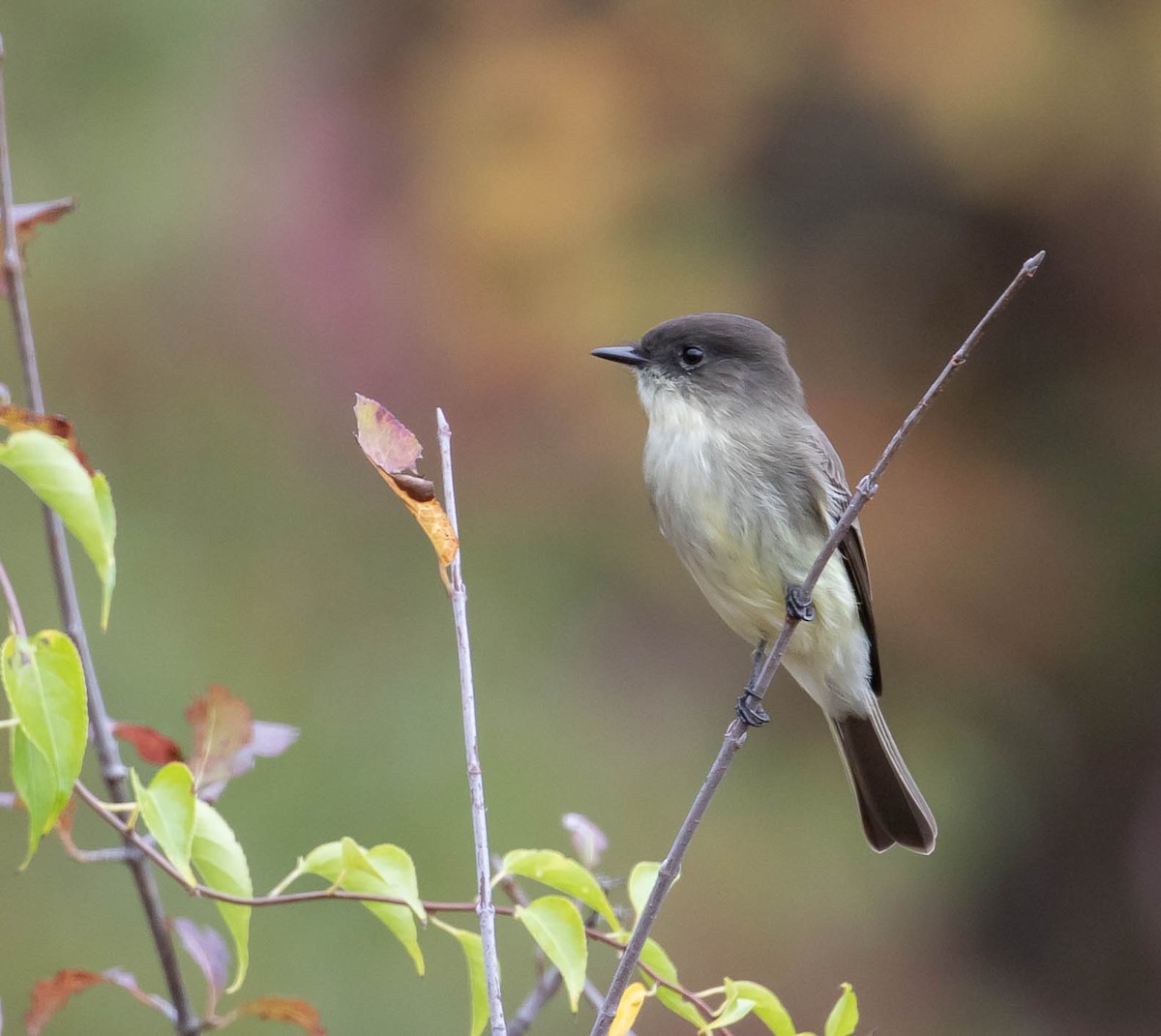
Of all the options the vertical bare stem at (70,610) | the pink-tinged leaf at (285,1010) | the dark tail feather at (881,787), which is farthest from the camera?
the dark tail feather at (881,787)

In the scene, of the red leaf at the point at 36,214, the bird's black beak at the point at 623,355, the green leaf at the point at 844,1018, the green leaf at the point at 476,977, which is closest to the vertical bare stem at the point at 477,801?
the green leaf at the point at 476,977

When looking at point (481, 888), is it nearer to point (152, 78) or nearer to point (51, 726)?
point (51, 726)

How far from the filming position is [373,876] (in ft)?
3.83

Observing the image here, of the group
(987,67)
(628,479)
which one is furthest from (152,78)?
(987,67)

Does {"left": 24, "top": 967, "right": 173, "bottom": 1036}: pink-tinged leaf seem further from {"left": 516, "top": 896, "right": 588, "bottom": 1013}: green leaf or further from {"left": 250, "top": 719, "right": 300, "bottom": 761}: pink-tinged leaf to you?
{"left": 516, "top": 896, "right": 588, "bottom": 1013}: green leaf

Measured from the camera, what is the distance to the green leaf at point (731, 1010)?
1154 millimetres

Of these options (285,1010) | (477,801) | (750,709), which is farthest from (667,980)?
(750,709)

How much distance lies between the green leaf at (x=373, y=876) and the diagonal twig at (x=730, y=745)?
16 centimetres

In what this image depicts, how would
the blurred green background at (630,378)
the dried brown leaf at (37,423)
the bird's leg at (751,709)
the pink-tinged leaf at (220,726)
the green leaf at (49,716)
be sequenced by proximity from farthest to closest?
1. the blurred green background at (630,378)
2. the bird's leg at (751,709)
3. the pink-tinged leaf at (220,726)
4. the dried brown leaf at (37,423)
5. the green leaf at (49,716)

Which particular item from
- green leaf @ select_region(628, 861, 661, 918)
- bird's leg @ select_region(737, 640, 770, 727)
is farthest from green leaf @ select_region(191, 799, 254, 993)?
bird's leg @ select_region(737, 640, 770, 727)

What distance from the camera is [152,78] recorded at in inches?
164

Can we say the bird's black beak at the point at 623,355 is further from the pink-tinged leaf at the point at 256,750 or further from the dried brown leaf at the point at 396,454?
the dried brown leaf at the point at 396,454

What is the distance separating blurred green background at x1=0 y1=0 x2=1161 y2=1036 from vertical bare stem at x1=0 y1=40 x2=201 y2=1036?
2.53 metres

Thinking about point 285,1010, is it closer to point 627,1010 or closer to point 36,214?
point 627,1010
